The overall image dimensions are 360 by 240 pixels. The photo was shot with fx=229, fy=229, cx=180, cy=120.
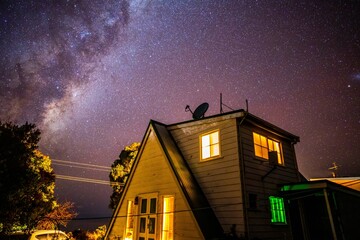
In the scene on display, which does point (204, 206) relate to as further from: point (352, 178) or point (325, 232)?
point (352, 178)

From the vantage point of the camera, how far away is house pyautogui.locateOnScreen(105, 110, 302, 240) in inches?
387

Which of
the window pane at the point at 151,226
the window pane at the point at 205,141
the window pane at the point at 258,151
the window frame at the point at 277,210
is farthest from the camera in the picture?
the window pane at the point at 205,141

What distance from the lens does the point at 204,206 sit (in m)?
10.4

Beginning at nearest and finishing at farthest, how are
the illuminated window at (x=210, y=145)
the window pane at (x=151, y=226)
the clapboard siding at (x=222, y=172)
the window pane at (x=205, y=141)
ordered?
→ 1. the clapboard siding at (x=222, y=172)
2. the window pane at (x=151, y=226)
3. the illuminated window at (x=210, y=145)
4. the window pane at (x=205, y=141)

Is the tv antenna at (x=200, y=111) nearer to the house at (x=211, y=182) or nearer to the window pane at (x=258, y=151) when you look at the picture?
the house at (x=211, y=182)

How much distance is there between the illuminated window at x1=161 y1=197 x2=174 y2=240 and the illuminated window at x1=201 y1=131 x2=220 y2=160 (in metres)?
2.79

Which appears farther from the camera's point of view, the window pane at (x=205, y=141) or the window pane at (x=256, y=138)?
the window pane at (x=205, y=141)

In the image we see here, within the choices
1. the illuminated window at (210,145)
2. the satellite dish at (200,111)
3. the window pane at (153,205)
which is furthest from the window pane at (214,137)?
the window pane at (153,205)

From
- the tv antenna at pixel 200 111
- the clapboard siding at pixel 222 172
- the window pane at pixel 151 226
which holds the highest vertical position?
the tv antenna at pixel 200 111

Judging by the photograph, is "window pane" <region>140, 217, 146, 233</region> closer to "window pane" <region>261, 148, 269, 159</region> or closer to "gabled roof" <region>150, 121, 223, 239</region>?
"gabled roof" <region>150, 121, 223, 239</region>

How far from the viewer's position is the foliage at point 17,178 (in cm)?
1230

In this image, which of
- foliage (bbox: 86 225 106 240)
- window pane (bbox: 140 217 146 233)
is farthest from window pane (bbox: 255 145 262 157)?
foliage (bbox: 86 225 106 240)

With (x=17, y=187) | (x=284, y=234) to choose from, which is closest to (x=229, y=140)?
(x=284, y=234)

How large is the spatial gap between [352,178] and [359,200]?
7.59 meters
